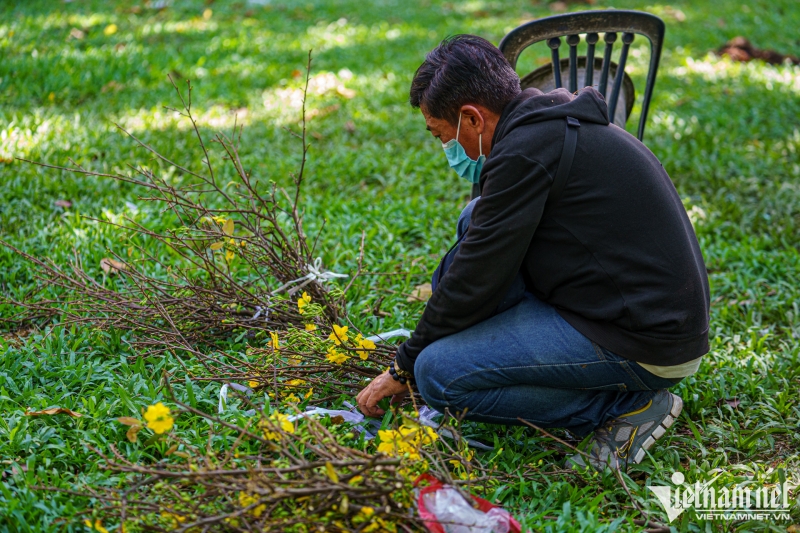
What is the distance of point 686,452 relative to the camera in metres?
2.47

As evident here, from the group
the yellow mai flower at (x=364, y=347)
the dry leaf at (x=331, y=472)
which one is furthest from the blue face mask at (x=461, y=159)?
the dry leaf at (x=331, y=472)

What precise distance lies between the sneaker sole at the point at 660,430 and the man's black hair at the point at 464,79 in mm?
1164

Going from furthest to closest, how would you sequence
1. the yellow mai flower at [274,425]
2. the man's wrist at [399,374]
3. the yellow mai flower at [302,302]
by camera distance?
1. the yellow mai flower at [302,302]
2. the man's wrist at [399,374]
3. the yellow mai flower at [274,425]

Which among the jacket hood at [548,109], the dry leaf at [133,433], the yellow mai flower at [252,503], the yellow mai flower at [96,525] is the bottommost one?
the yellow mai flower at [96,525]

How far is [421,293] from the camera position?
337cm

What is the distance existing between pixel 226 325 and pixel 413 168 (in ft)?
→ 6.97

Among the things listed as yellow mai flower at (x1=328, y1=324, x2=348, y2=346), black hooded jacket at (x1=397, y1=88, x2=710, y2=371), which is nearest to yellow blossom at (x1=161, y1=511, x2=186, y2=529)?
yellow mai flower at (x1=328, y1=324, x2=348, y2=346)

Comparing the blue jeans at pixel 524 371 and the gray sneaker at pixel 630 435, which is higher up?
the blue jeans at pixel 524 371

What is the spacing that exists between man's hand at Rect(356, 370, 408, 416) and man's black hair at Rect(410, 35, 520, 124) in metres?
0.84

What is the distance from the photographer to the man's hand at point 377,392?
90.7 inches

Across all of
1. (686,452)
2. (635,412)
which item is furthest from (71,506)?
(686,452)

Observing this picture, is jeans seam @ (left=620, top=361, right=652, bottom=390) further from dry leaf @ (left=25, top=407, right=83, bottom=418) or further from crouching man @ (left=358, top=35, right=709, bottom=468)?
dry leaf @ (left=25, top=407, right=83, bottom=418)

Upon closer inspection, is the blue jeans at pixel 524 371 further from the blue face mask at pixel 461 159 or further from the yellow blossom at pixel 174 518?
the yellow blossom at pixel 174 518

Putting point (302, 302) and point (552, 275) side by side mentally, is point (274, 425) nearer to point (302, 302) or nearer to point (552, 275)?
point (302, 302)
